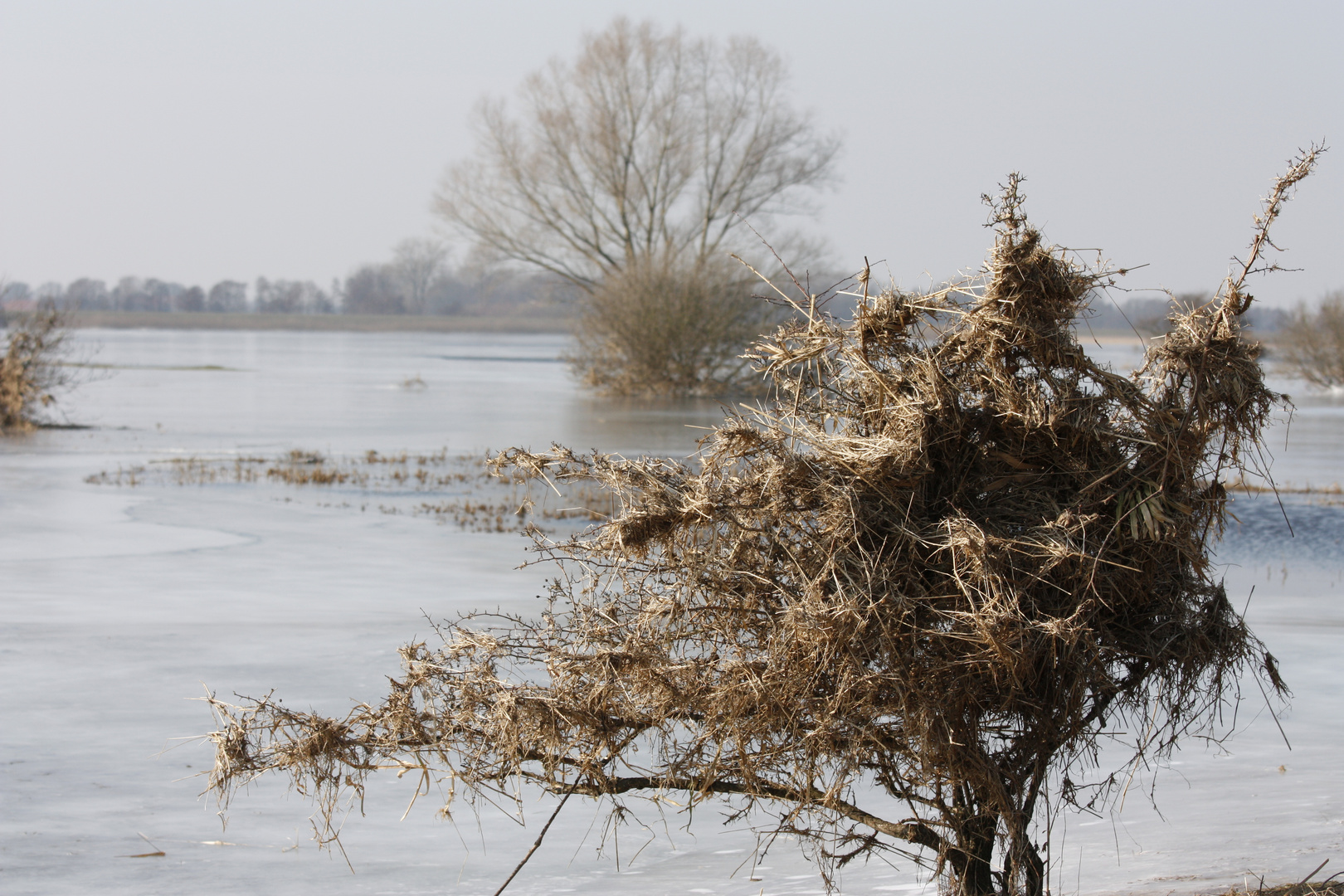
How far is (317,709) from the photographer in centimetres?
640

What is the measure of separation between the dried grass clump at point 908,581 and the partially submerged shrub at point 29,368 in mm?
20884

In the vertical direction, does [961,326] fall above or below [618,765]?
above

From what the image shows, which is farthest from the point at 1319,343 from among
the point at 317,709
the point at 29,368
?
the point at 317,709

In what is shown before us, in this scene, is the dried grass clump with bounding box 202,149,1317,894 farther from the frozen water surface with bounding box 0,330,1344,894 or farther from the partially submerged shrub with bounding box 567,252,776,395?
the partially submerged shrub with bounding box 567,252,776,395

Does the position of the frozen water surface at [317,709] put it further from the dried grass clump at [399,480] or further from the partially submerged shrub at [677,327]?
the partially submerged shrub at [677,327]

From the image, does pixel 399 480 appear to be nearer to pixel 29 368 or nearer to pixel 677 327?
pixel 29 368

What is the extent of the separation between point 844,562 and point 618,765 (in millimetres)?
2573

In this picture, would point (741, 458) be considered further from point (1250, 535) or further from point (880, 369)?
point (1250, 535)

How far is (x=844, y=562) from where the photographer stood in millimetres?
3498

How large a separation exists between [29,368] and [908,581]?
22397 millimetres

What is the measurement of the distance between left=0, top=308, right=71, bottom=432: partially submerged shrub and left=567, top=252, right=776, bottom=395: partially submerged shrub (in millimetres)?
14493

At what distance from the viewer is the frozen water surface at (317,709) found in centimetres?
470

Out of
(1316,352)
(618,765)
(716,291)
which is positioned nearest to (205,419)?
(716,291)

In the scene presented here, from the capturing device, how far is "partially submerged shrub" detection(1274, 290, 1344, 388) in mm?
38188
